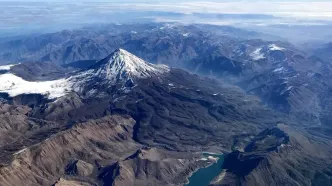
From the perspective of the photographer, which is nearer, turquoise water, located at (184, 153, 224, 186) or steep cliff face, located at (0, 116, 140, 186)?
steep cliff face, located at (0, 116, 140, 186)

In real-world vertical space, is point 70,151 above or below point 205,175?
above

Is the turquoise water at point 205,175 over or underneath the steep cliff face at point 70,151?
underneath

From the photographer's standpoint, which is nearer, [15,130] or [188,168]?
[188,168]

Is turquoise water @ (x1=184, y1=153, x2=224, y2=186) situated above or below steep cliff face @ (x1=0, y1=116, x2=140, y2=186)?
below

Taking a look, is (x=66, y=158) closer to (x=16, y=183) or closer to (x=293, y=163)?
(x=16, y=183)

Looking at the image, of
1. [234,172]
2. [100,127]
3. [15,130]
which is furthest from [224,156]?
[15,130]

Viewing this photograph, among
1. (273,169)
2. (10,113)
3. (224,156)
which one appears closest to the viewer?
(273,169)

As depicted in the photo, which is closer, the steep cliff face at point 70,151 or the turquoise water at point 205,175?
the steep cliff face at point 70,151

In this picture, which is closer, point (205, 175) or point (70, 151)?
point (205, 175)
